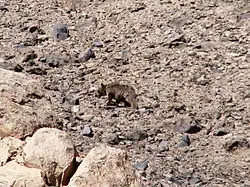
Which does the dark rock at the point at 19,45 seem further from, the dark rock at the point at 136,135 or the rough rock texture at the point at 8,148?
the rough rock texture at the point at 8,148

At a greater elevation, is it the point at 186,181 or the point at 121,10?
the point at 121,10

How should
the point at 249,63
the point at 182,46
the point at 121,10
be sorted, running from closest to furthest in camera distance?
the point at 249,63
the point at 182,46
the point at 121,10

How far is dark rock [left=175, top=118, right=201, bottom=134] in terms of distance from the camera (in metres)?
6.84

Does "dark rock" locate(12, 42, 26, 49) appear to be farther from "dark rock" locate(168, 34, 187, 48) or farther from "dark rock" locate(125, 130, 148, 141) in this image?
"dark rock" locate(125, 130, 148, 141)

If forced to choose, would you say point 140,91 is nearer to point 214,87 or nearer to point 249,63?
point 214,87

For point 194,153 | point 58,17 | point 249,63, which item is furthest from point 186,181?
point 58,17

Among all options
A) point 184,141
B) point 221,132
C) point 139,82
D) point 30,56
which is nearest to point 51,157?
point 184,141

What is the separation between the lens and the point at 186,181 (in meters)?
5.93

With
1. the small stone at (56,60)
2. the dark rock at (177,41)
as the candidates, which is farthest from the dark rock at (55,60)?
the dark rock at (177,41)

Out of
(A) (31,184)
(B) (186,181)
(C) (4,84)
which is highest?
(C) (4,84)

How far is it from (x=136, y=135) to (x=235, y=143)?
3.14ft

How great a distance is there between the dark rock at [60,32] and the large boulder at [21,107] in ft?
9.89

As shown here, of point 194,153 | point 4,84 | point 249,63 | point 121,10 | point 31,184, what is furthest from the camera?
point 121,10

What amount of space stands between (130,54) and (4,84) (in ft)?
9.74
